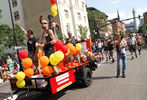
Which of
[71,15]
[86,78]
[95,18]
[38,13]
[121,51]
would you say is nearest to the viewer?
[86,78]

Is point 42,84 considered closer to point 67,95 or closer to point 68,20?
point 67,95

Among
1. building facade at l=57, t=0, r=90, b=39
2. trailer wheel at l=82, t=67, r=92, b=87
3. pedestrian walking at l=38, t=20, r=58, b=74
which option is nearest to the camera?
pedestrian walking at l=38, t=20, r=58, b=74

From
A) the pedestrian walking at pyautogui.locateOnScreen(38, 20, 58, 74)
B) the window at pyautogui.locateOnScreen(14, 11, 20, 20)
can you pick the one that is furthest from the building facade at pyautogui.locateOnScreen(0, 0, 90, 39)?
the pedestrian walking at pyautogui.locateOnScreen(38, 20, 58, 74)

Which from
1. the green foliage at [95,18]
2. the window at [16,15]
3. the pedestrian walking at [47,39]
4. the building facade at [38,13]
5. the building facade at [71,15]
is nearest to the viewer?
the pedestrian walking at [47,39]

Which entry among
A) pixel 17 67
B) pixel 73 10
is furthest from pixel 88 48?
pixel 73 10

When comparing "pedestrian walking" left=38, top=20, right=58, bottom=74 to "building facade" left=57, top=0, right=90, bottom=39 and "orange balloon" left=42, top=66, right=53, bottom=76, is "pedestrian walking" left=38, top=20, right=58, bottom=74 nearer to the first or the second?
"orange balloon" left=42, top=66, right=53, bottom=76

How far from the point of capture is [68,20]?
2709 centimetres

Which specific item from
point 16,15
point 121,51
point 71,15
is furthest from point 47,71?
point 16,15

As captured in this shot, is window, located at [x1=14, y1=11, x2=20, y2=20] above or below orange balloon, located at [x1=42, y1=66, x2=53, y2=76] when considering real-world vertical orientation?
above

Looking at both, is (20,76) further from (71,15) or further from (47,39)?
(71,15)

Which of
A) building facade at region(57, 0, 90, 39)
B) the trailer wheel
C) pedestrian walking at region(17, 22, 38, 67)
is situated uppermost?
building facade at region(57, 0, 90, 39)

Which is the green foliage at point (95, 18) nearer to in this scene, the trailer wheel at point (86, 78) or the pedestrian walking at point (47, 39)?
the trailer wheel at point (86, 78)

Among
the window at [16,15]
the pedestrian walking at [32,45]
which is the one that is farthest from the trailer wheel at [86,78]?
the window at [16,15]

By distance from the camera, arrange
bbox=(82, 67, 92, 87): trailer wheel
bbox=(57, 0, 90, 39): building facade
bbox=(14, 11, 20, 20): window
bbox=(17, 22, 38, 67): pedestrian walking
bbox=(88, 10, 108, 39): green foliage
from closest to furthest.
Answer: bbox=(17, 22, 38, 67): pedestrian walking → bbox=(82, 67, 92, 87): trailer wheel → bbox=(57, 0, 90, 39): building facade → bbox=(14, 11, 20, 20): window → bbox=(88, 10, 108, 39): green foliage
